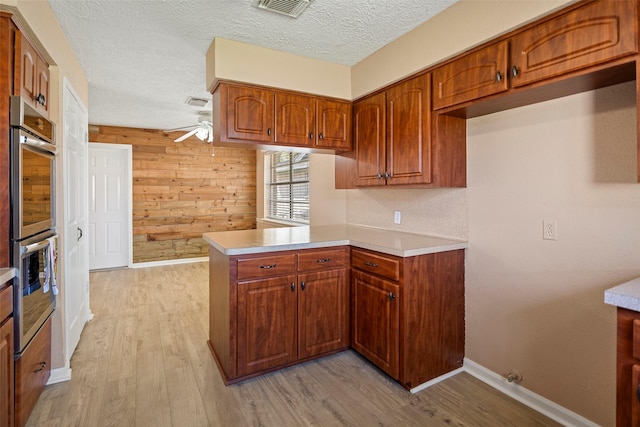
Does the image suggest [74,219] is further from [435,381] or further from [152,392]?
[435,381]

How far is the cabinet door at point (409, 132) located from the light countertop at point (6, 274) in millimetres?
2346

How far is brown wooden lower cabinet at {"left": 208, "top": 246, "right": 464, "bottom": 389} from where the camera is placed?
86.6 inches

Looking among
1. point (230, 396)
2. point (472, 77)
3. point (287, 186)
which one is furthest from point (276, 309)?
point (287, 186)

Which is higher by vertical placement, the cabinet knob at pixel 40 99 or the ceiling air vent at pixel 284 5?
the ceiling air vent at pixel 284 5

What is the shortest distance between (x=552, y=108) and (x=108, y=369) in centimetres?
340

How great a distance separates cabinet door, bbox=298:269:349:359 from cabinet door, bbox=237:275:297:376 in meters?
0.07

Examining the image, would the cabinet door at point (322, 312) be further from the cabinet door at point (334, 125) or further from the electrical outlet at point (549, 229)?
the electrical outlet at point (549, 229)

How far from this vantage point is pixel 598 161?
5.66 ft

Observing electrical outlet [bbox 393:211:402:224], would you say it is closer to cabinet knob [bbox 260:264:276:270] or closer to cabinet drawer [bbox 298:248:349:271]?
cabinet drawer [bbox 298:248:349:271]

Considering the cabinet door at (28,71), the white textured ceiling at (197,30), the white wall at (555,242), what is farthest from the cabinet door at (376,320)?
the cabinet door at (28,71)

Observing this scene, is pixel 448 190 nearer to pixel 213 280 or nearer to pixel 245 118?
pixel 245 118

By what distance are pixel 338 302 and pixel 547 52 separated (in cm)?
202

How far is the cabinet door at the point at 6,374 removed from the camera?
147 centimetres

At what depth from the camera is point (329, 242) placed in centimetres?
255
